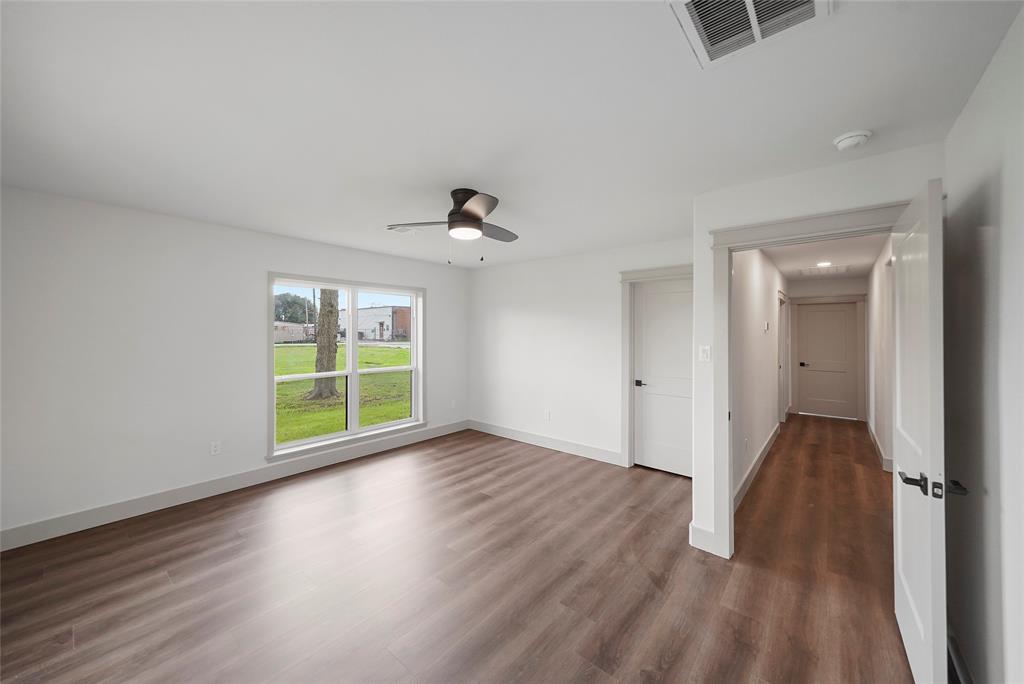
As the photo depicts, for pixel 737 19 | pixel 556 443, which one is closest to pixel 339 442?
pixel 556 443

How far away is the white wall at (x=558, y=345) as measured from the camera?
4512 mm

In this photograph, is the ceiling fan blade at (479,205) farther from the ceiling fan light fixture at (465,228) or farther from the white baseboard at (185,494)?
the white baseboard at (185,494)

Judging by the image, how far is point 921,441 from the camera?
1.56 meters

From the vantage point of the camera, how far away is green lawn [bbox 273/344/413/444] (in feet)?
14.3

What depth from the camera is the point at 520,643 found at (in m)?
1.88

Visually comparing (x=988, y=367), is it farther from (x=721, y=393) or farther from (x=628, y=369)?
(x=628, y=369)

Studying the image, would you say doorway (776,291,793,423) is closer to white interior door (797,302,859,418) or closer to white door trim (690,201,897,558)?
white interior door (797,302,859,418)

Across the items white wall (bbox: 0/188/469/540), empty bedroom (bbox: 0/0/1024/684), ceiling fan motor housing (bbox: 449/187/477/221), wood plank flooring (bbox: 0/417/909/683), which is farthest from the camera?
white wall (bbox: 0/188/469/540)

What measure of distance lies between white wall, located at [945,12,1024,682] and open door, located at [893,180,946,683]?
15 centimetres

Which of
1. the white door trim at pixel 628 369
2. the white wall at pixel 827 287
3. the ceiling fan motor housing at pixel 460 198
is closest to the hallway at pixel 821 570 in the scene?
the white door trim at pixel 628 369

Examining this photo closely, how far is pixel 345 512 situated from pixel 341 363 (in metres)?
2.04

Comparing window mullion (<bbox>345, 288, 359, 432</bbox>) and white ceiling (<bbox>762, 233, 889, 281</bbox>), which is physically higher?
white ceiling (<bbox>762, 233, 889, 281</bbox>)

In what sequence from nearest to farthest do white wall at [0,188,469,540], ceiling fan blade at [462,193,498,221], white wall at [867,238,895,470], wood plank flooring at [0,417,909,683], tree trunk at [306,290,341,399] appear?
1. wood plank flooring at [0,417,909,683]
2. ceiling fan blade at [462,193,498,221]
3. white wall at [0,188,469,540]
4. white wall at [867,238,895,470]
5. tree trunk at [306,290,341,399]

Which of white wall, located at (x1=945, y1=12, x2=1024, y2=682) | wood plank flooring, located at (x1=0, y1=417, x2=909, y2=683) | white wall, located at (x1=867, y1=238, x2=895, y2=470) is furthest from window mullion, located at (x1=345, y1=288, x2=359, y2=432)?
white wall, located at (x1=867, y1=238, x2=895, y2=470)
